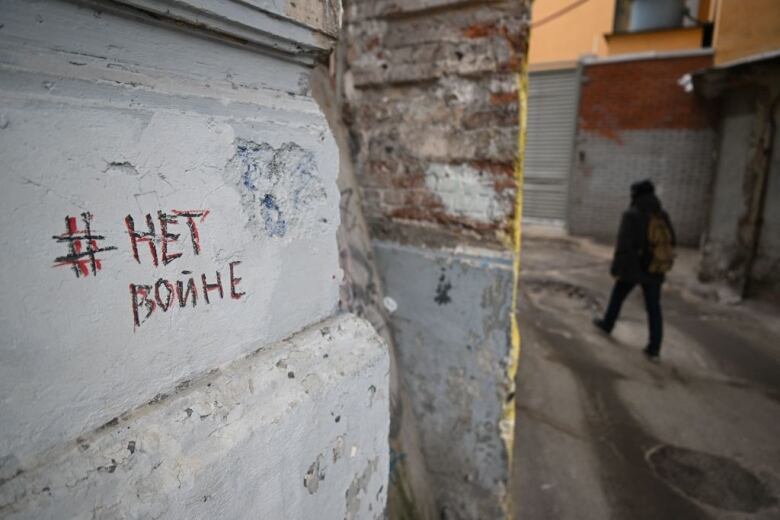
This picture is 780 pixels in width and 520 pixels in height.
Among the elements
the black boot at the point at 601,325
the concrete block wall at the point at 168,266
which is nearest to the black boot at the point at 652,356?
the black boot at the point at 601,325

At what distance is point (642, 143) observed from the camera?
8562 mm

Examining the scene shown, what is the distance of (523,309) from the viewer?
5.56m

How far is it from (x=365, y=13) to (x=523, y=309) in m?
4.42

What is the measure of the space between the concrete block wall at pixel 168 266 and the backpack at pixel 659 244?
384 cm

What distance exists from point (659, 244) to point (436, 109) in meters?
3.16

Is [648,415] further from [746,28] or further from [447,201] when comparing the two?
[746,28]

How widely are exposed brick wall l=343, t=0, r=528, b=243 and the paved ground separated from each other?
75.1 inches

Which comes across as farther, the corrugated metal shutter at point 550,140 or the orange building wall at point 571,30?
the orange building wall at point 571,30

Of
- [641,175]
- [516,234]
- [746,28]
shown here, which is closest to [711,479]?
[516,234]

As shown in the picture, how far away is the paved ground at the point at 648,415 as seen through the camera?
8.44 ft

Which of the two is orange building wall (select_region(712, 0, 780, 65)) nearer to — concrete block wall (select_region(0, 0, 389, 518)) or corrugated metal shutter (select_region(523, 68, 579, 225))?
corrugated metal shutter (select_region(523, 68, 579, 225))

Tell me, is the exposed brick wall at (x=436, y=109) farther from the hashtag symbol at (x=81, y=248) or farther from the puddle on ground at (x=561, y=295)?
the puddle on ground at (x=561, y=295)

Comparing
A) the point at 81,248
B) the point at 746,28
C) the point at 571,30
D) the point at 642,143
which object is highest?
the point at 571,30

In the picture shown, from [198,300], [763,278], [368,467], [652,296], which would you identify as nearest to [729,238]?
[763,278]
